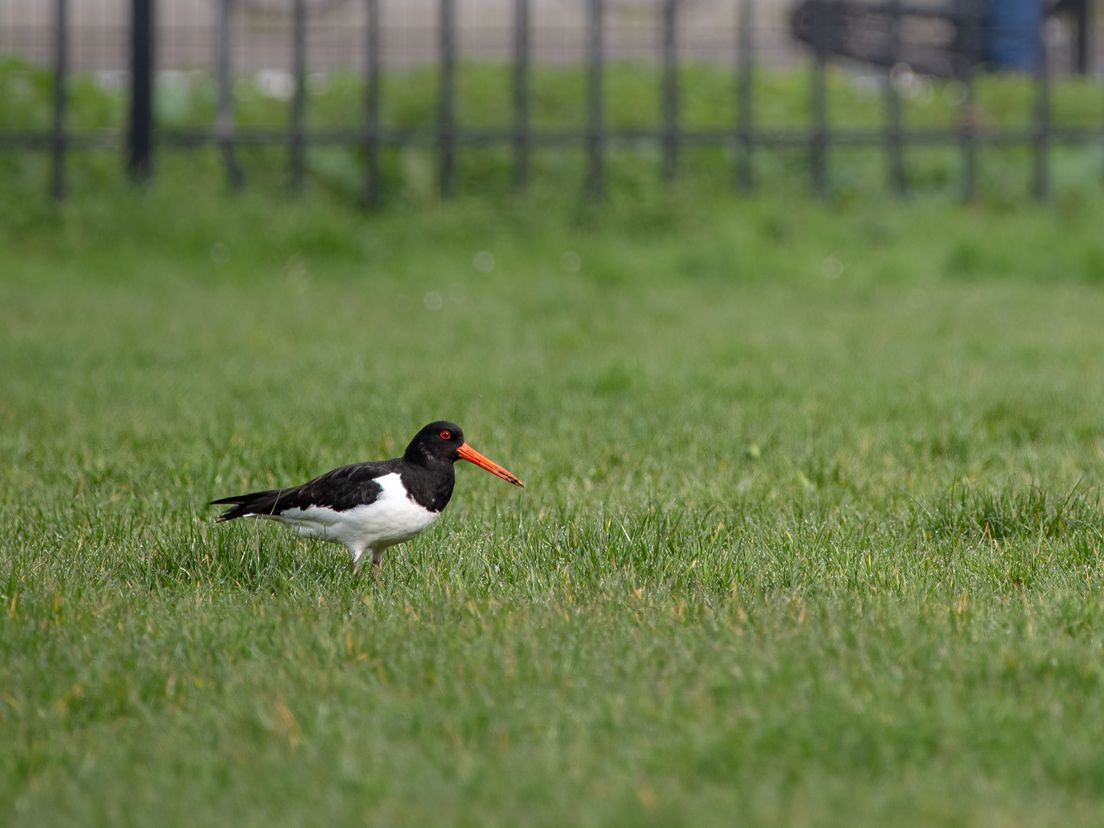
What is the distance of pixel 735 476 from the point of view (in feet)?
21.9

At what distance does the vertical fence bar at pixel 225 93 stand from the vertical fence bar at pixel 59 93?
147 centimetres

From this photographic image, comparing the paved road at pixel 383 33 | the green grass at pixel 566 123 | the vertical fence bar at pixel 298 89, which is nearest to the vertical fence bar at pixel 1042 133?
the green grass at pixel 566 123

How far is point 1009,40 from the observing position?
21.0m

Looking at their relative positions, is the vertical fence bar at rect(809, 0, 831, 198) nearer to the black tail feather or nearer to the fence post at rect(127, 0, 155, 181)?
the fence post at rect(127, 0, 155, 181)

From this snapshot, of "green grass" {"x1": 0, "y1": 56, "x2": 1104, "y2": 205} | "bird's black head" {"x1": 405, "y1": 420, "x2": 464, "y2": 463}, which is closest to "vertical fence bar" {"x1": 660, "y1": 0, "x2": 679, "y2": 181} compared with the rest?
"green grass" {"x1": 0, "y1": 56, "x2": 1104, "y2": 205}

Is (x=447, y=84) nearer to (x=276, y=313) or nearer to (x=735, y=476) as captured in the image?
(x=276, y=313)

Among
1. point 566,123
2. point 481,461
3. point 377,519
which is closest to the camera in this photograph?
point 377,519

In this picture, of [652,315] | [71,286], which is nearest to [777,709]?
[652,315]

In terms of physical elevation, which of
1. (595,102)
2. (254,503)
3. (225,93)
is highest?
(225,93)

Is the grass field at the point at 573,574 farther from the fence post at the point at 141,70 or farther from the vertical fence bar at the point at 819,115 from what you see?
the vertical fence bar at the point at 819,115

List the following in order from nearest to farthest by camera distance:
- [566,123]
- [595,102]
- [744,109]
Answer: [595,102] < [744,109] < [566,123]

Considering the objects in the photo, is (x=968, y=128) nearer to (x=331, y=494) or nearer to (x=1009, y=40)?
(x=1009, y=40)

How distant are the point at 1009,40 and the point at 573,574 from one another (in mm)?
18104

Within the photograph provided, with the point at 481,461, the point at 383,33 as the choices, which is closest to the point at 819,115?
the point at 383,33
